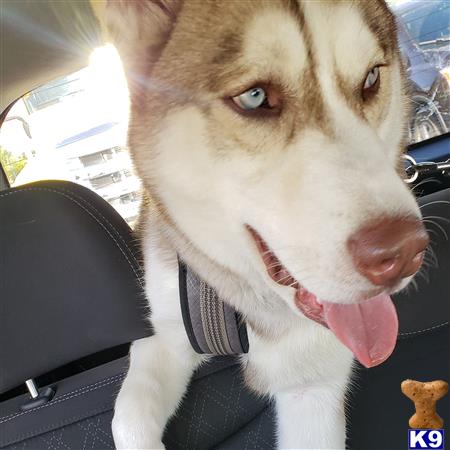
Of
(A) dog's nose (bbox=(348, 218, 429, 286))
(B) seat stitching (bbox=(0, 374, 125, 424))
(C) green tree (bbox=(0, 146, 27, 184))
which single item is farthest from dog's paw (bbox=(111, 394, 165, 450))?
(C) green tree (bbox=(0, 146, 27, 184))

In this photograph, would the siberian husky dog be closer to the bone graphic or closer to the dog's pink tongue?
the dog's pink tongue

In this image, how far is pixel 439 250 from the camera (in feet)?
6.07

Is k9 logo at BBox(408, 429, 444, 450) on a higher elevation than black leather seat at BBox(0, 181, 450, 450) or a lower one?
lower

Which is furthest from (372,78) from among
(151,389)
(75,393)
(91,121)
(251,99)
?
(91,121)

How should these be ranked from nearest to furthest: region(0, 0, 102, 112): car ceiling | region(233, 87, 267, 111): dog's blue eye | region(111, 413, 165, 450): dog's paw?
region(233, 87, 267, 111): dog's blue eye → region(111, 413, 165, 450): dog's paw → region(0, 0, 102, 112): car ceiling

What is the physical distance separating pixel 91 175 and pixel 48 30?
743 millimetres

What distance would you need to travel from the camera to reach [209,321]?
166cm

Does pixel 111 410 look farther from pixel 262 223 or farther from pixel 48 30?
pixel 48 30

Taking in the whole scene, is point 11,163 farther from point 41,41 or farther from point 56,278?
point 56,278

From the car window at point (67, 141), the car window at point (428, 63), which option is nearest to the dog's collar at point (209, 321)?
the car window at point (67, 141)

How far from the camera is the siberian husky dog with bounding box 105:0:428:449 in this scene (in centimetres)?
116

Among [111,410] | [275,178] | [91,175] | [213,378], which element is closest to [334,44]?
[275,178]

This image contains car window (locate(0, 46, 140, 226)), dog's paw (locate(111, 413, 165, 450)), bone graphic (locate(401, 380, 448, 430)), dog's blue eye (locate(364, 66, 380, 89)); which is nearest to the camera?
dog's blue eye (locate(364, 66, 380, 89))

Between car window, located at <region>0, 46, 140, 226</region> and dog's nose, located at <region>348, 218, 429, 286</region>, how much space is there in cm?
145
